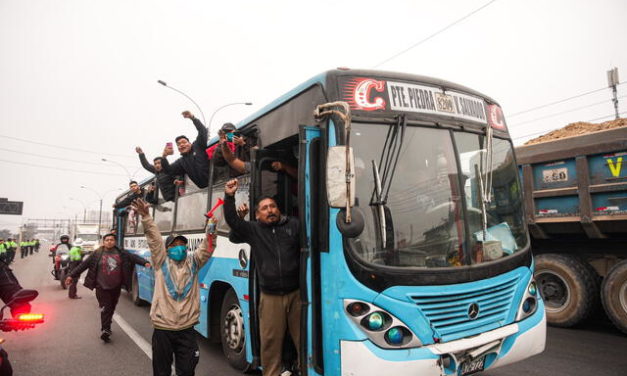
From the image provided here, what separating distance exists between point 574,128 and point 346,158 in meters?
6.40

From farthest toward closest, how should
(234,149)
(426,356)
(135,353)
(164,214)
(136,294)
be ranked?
1. (136,294)
2. (164,214)
3. (135,353)
4. (234,149)
5. (426,356)

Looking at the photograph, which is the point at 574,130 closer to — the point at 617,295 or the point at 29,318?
the point at 617,295

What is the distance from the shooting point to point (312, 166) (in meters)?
3.33

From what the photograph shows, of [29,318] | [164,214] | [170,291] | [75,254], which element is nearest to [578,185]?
[170,291]

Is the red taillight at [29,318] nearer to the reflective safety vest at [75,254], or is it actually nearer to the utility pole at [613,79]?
the reflective safety vest at [75,254]

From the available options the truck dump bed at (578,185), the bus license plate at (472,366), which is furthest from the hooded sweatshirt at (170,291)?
the truck dump bed at (578,185)

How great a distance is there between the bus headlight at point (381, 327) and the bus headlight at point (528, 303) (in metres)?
1.18

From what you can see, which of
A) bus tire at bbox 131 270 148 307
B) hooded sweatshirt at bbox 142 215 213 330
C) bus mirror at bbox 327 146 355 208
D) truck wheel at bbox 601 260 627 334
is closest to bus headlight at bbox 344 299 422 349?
bus mirror at bbox 327 146 355 208

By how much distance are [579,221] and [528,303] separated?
2.97 meters

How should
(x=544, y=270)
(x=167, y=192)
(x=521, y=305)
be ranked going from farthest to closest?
(x=167, y=192)
(x=544, y=270)
(x=521, y=305)

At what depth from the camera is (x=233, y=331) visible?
4.77 m

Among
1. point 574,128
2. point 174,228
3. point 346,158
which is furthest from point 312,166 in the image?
point 574,128

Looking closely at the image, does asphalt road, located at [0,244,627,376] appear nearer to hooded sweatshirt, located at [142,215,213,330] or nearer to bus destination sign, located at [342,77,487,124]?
hooded sweatshirt, located at [142,215,213,330]

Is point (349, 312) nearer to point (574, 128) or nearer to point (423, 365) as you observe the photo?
point (423, 365)
